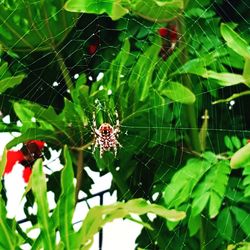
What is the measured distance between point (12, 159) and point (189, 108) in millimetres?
432

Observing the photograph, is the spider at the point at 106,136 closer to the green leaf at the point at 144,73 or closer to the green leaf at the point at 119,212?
the green leaf at the point at 144,73

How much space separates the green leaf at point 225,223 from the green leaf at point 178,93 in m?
0.24

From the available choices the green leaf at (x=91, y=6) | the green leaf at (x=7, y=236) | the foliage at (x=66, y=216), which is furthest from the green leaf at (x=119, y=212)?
the green leaf at (x=91, y=6)

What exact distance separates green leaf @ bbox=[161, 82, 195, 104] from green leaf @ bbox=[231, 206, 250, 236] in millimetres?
241

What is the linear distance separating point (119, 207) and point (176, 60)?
0.43 meters

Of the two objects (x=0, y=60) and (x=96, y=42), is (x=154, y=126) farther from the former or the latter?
(x=0, y=60)

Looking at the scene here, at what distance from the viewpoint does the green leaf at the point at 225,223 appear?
1.98 metres

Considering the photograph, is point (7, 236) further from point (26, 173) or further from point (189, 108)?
point (189, 108)

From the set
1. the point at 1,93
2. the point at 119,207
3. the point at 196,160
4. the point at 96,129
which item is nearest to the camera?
the point at 119,207

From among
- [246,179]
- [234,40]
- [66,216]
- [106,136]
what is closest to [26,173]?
[106,136]

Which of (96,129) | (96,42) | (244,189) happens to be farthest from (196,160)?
(96,42)

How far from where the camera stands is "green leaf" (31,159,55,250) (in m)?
1.81

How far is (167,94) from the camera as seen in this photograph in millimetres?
2016

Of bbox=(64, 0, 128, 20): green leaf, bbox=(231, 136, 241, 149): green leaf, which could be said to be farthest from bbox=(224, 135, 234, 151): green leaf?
bbox=(64, 0, 128, 20): green leaf
